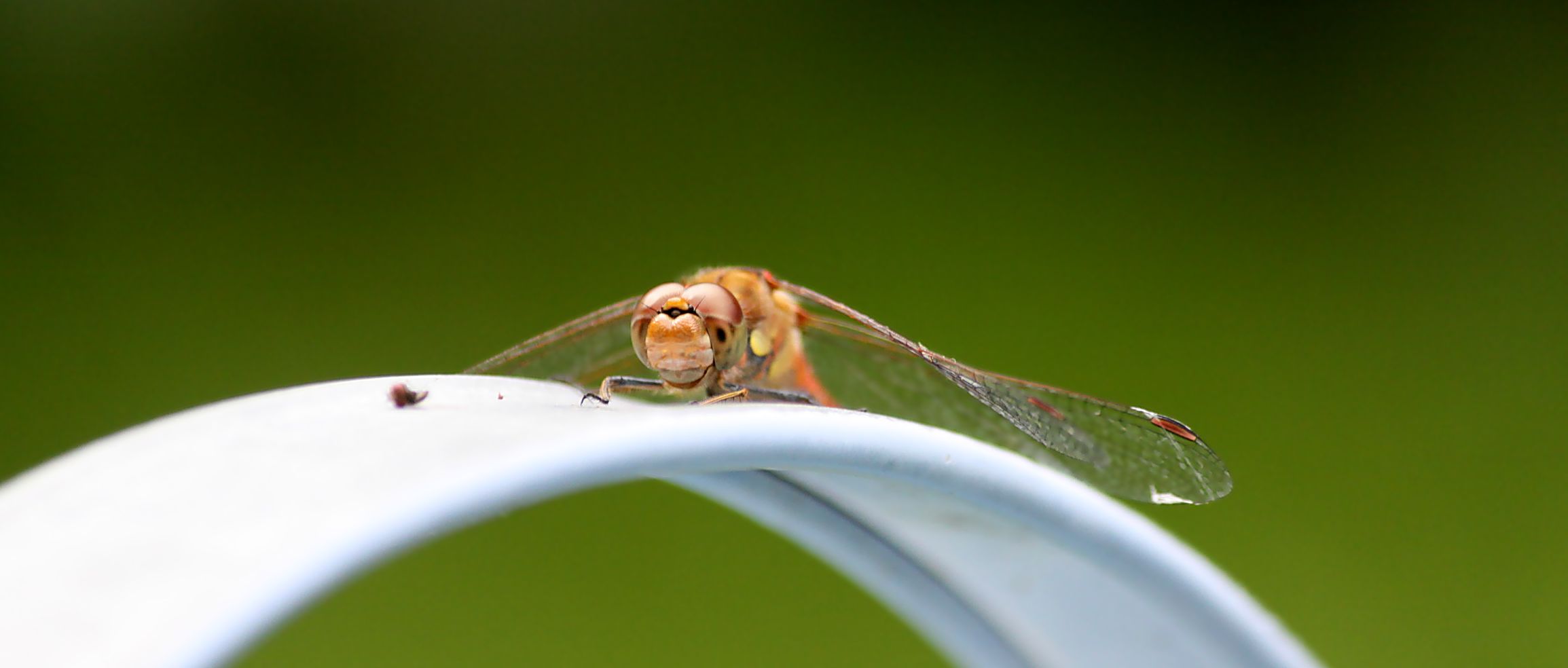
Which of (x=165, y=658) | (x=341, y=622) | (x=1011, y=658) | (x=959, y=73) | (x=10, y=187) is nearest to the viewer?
(x=165, y=658)

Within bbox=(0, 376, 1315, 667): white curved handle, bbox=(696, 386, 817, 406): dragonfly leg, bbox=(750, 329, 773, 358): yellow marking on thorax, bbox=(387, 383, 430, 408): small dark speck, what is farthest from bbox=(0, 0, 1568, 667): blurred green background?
bbox=(387, 383, 430, 408): small dark speck

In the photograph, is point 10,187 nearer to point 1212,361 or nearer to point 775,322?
point 775,322

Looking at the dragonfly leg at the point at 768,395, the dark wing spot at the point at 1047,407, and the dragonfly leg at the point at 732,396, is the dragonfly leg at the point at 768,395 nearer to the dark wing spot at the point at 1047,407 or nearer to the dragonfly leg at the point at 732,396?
the dragonfly leg at the point at 732,396

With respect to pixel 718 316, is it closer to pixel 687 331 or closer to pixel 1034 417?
pixel 687 331

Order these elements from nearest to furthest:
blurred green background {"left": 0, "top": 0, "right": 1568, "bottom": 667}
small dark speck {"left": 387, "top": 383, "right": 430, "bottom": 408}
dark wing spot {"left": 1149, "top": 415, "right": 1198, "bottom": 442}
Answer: small dark speck {"left": 387, "top": 383, "right": 430, "bottom": 408} → dark wing spot {"left": 1149, "top": 415, "right": 1198, "bottom": 442} → blurred green background {"left": 0, "top": 0, "right": 1568, "bottom": 667}

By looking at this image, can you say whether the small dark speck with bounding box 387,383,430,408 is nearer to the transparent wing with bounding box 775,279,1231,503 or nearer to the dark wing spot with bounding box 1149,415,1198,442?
the transparent wing with bounding box 775,279,1231,503

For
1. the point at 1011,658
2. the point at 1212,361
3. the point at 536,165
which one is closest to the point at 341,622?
the point at 536,165
